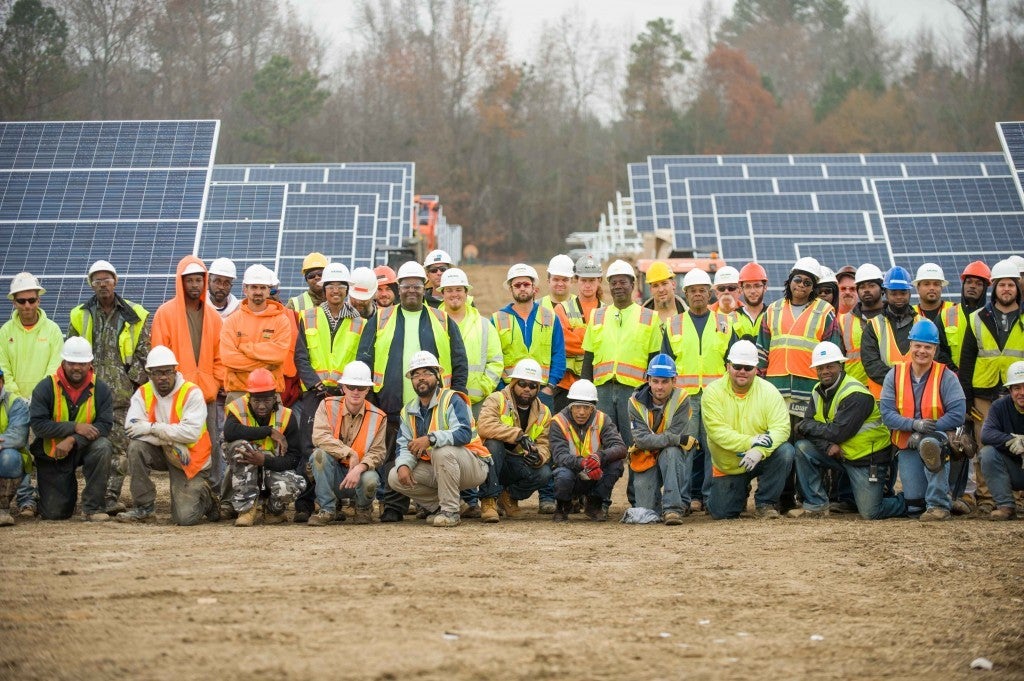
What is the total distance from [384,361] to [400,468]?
1127mm

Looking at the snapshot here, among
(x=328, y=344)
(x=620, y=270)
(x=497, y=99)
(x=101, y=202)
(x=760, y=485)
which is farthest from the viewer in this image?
(x=497, y=99)

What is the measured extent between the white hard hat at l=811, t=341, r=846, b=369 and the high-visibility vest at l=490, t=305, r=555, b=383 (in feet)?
7.91

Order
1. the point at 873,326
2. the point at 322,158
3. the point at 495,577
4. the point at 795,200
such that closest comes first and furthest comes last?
the point at 495,577
the point at 873,326
the point at 795,200
the point at 322,158

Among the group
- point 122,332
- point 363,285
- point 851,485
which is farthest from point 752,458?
point 122,332

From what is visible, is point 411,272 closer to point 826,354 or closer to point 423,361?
point 423,361

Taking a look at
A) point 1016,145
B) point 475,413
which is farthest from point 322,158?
point 475,413

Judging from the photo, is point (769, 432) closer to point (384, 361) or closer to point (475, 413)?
point (475, 413)

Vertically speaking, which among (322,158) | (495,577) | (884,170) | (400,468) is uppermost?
(322,158)

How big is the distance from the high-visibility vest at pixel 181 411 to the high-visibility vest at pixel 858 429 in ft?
17.6

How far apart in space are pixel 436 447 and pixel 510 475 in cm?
104

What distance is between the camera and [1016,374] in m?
10.8

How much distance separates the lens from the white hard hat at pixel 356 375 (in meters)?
10.9

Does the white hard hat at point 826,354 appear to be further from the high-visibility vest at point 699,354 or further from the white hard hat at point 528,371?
the white hard hat at point 528,371

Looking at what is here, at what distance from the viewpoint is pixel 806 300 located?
11852 millimetres
